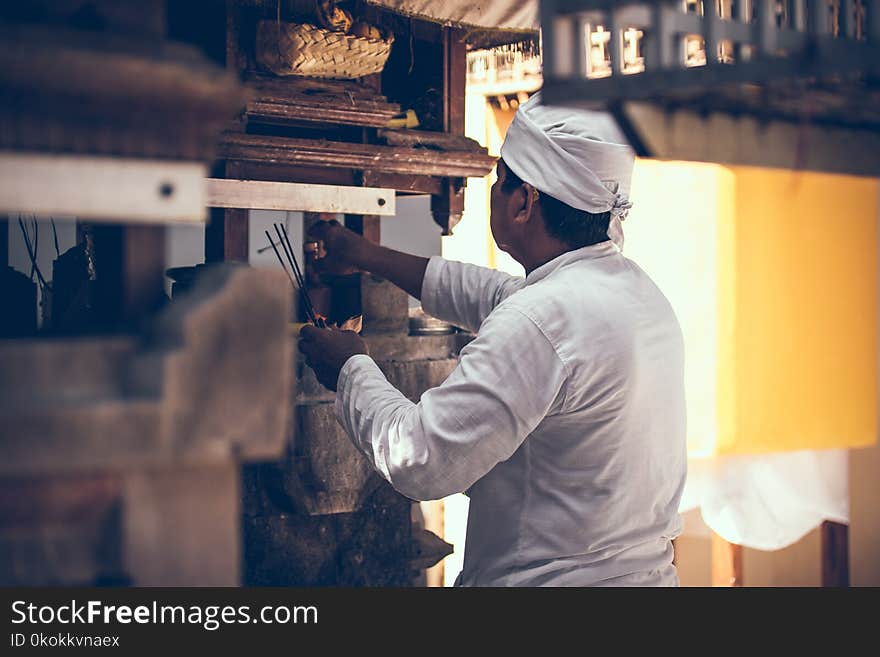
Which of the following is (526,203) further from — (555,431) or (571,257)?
(555,431)

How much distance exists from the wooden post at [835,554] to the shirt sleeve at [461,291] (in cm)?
409

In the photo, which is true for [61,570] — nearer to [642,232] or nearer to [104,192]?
[104,192]

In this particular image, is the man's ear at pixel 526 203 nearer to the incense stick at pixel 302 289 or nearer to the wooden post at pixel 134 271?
the incense stick at pixel 302 289

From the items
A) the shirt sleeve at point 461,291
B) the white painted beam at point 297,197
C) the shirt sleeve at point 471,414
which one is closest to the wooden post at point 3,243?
the white painted beam at point 297,197

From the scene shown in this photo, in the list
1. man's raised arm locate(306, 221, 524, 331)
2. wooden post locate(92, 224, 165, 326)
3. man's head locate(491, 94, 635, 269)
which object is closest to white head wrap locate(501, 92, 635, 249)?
man's head locate(491, 94, 635, 269)

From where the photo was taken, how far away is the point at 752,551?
6.77 metres

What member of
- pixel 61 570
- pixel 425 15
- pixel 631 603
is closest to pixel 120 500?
pixel 61 570

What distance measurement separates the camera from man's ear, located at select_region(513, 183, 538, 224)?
277 cm

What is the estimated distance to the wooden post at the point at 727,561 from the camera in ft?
20.9

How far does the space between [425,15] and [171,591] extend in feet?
7.40

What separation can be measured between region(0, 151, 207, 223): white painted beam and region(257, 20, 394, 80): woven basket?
174 cm

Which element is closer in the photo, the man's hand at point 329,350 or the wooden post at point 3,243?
the man's hand at point 329,350

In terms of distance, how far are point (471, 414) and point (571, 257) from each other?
587 millimetres

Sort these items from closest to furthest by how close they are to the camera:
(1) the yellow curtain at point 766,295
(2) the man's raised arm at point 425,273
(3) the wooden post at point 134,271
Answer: (3) the wooden post at point 134,271
(2) the man's raised arm at point 425,273
(1) the yellow curtain at point 766,295
